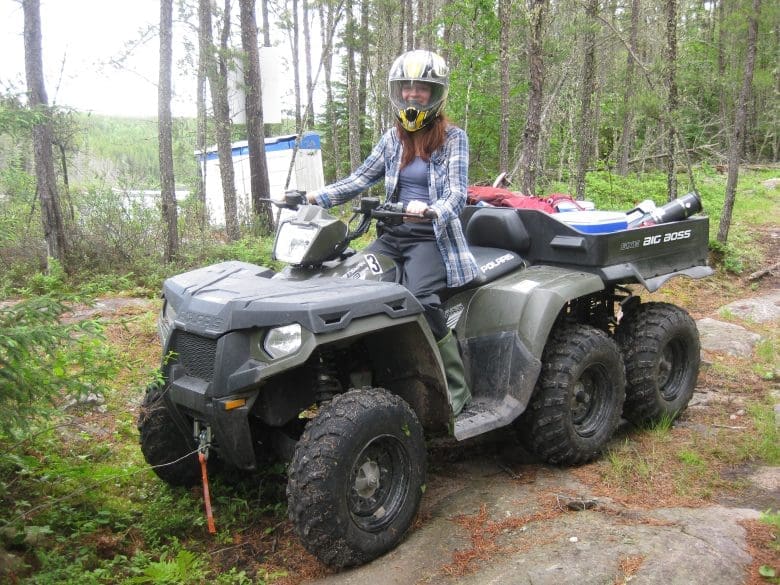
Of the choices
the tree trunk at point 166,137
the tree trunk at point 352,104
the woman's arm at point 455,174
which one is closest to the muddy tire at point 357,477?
the woman's arm at point 455,174

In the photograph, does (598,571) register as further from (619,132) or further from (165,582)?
(619,132)

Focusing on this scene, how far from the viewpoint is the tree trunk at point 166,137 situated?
31.9 ft

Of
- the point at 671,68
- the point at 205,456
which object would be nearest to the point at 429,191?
the point at 205,456

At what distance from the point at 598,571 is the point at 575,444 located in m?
1.38

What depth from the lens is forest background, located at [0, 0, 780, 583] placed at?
10.4ft

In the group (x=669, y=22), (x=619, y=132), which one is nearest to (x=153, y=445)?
(x=669, y=22)

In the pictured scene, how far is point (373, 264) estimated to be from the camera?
151 inches

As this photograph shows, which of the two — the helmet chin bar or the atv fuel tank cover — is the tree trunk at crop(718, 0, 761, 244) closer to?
the atv fuel tank cover

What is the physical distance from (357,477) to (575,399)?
1785 mm

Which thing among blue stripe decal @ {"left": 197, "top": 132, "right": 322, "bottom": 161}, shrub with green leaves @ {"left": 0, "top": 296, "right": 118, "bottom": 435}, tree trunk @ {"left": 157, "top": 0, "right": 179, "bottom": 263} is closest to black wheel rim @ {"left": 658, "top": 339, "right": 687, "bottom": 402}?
shrub with green leaves @ {"left": 0, "top": 296, "right": 118, "bottom": 435}

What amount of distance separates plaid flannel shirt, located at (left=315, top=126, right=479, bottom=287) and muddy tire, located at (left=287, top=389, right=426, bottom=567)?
1086mm

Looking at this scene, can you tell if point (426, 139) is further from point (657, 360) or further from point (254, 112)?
point (254, 112)

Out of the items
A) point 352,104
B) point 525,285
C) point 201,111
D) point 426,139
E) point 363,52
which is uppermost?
point 363,52

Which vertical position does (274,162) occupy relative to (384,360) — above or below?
above
